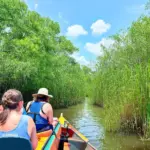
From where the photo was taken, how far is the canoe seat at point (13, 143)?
3.93 metres

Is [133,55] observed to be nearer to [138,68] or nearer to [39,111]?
[138,68]

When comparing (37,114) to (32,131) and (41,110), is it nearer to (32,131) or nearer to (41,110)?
(41,110)

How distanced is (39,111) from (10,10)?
15720 millimetres

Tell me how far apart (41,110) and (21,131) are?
3.20 metres

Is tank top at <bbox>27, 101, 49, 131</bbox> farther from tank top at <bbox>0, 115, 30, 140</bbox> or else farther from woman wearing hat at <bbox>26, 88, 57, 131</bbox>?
tank top at <bbox>0, 115, 30, 140</bbox>

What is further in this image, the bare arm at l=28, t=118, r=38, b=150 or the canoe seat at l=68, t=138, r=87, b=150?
the canoe seat at l=68, t=138, r=87, b=150

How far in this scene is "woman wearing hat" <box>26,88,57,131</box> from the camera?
283 inches

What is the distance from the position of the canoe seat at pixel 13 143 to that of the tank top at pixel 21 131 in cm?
5

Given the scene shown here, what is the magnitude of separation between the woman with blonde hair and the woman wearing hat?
2.96 m

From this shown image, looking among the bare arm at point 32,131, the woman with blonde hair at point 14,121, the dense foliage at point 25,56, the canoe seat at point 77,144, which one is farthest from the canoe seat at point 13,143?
the dense foliage at point 25,56

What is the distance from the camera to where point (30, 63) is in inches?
851

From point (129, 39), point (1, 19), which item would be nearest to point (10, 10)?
point (1, 19)

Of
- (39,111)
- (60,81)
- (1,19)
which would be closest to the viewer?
(39,111)

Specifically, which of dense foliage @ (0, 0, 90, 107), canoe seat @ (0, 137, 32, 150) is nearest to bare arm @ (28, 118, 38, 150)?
canoe seat @ (0, 137, 32, 150)
